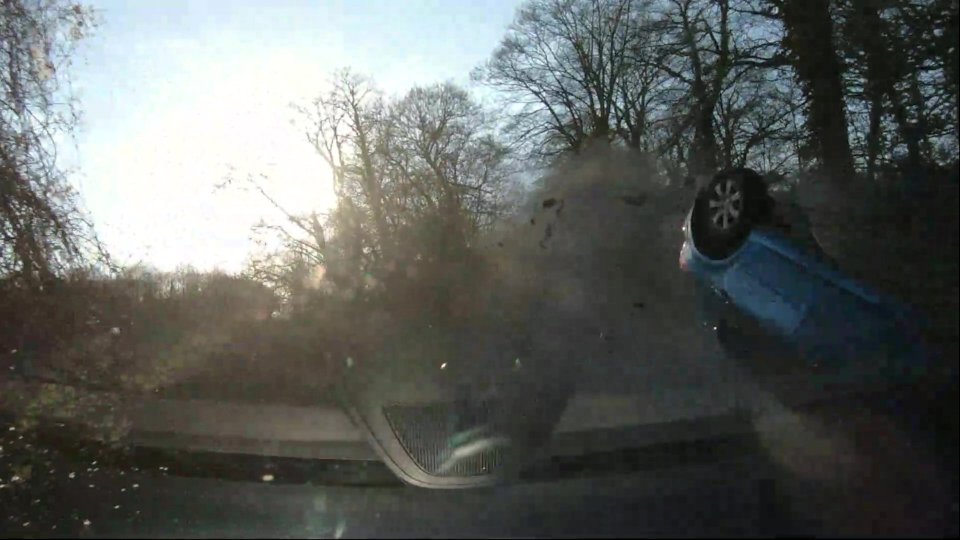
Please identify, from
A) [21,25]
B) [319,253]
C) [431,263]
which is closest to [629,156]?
[431,263]

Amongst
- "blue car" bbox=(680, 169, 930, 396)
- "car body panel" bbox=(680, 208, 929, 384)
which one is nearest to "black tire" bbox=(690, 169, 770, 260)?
"blue car" bbox=(680, 169, 930, 396)

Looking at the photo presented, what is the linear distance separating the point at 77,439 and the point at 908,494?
26.7 ft

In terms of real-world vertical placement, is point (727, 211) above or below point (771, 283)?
above

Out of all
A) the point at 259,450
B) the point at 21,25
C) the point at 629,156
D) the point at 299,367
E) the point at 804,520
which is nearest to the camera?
the point at 804,520

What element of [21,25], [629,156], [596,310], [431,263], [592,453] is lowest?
[592,453]

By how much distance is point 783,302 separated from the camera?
7.80m

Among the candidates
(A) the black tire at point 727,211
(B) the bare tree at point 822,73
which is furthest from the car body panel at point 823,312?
(B) the bare tree at point 822,73

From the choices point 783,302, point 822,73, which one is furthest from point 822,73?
point 783,302

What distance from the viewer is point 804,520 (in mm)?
4980

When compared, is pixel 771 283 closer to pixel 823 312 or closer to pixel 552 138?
pixel 823 312

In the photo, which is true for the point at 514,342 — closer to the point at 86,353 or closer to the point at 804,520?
the point at 86,353

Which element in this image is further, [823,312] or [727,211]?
[727,211]

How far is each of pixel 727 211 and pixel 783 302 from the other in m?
1.25

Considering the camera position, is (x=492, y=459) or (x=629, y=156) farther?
(x=629, y=156)
